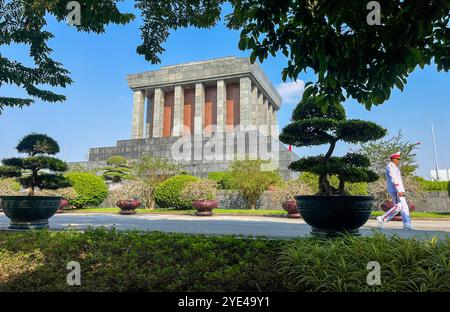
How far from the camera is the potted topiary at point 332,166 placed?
17.1ft

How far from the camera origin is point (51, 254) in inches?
193

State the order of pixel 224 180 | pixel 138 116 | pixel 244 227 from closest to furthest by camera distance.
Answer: pixel 244 227
pixel 224 180
pixel 138 116

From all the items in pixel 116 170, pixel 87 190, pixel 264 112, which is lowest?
pixel 87 190

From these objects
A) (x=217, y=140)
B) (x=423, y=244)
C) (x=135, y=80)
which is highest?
(x=135, y=80)

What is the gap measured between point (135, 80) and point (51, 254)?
37130 millimetres

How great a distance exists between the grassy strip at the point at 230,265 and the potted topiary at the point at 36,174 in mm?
2744

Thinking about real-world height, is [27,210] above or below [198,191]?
below

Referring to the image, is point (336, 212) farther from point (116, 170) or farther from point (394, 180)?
point (116, 170)

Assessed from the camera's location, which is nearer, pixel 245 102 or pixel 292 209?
pixel 292 209

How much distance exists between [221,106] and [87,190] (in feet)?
61.9

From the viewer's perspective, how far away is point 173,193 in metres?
18.7

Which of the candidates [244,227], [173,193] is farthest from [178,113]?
[244,227]
